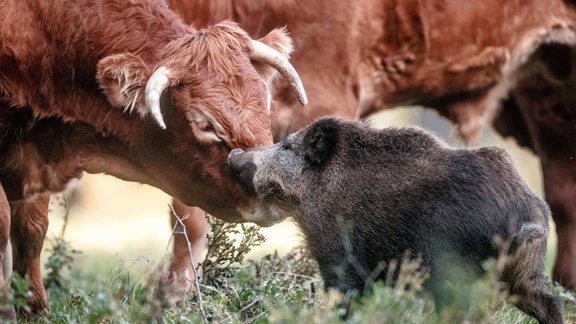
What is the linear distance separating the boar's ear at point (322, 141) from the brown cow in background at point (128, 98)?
46 centimetres

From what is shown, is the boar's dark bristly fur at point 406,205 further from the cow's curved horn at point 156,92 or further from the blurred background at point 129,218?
the blurred background at point 129,218

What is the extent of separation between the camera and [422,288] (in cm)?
529

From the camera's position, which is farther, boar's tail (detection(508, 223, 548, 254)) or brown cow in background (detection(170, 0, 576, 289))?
brown cow in background (detection(170, 0, 576, 289))

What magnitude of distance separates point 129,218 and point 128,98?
15.1m

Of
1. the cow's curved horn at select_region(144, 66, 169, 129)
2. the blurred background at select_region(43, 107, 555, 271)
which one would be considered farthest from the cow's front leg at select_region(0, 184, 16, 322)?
the blurred background at select_region(43, 107, 555, 271)

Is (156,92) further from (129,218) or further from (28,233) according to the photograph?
(129,218)

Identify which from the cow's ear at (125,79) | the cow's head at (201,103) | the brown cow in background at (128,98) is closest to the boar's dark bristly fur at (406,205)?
the cow's head at (201,103)

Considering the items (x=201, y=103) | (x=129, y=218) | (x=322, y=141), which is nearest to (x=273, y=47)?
(x=201, y=103)

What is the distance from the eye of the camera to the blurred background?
1327 cm

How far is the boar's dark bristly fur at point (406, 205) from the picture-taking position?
524 centimetres

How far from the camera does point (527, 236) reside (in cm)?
519

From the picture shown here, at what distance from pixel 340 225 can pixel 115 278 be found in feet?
4.19

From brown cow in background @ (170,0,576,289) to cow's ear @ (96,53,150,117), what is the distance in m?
1.66

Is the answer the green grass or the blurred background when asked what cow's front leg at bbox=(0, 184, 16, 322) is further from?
the blurred background
